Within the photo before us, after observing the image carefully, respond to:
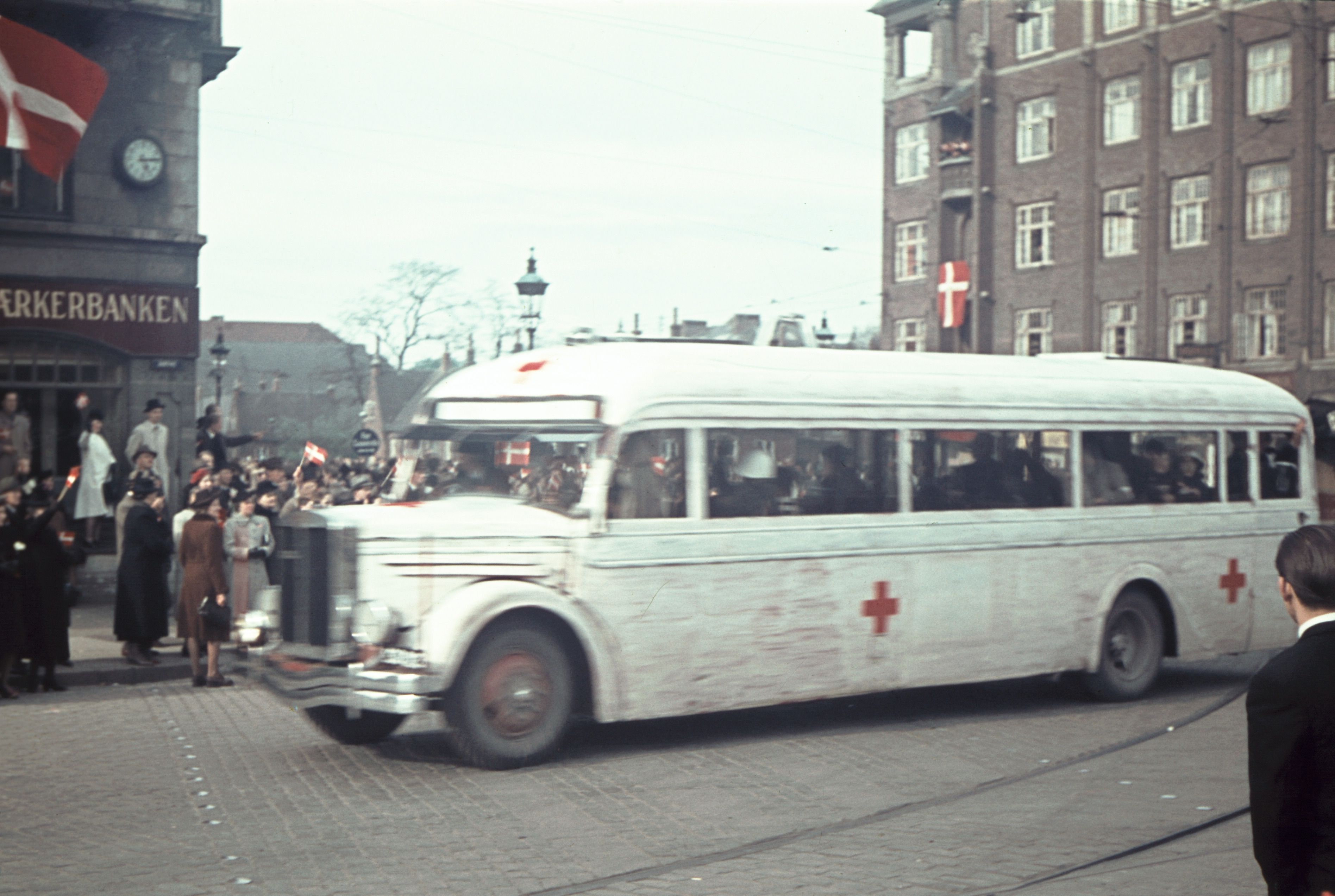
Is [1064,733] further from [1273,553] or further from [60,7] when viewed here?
[60,7]

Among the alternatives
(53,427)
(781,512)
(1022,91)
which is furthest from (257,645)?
(1022,91)

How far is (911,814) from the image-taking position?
24.6 ft

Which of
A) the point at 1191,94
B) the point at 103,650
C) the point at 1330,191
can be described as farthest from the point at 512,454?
the point at 1191,94

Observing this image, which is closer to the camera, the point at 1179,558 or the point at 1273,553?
the point at 1179,558

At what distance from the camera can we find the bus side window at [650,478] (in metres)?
9.21

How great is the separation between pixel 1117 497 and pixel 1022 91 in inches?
1410

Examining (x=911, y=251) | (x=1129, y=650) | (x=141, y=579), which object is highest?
(x=911, y=251)

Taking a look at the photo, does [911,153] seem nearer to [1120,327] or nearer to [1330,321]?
[1120,327]

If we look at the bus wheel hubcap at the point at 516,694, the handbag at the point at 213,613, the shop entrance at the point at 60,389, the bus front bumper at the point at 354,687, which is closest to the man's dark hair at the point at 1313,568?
the bus front bumper at the point at 354,687

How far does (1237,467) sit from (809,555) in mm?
4750

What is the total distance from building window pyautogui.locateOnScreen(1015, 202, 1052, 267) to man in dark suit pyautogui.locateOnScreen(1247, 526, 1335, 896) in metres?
42.8

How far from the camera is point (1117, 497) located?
11805mm

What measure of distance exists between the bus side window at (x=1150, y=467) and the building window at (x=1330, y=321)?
86.7 feet

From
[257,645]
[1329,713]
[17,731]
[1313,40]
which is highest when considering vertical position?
[1313,40]
